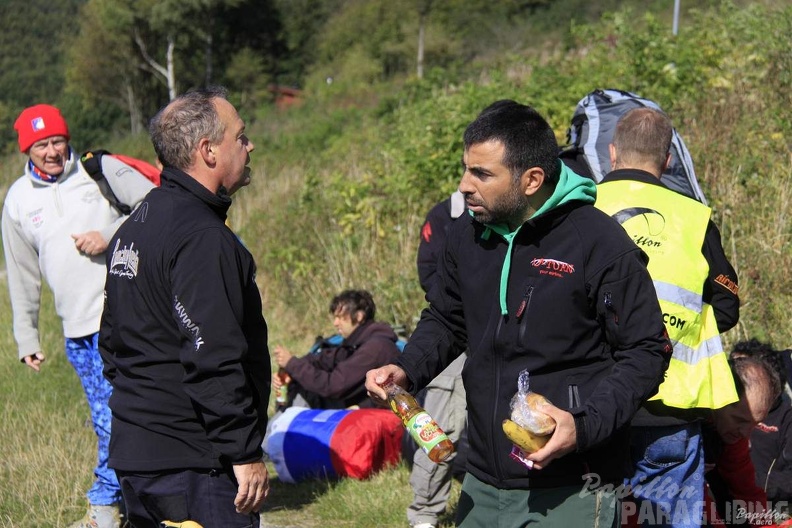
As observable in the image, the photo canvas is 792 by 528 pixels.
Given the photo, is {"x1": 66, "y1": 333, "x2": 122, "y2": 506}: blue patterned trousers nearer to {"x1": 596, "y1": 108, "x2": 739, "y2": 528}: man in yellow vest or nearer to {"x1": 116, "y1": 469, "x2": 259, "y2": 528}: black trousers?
{"x1": 116, "y1": 469, "x2": 259, "y2": 528}: black trousers

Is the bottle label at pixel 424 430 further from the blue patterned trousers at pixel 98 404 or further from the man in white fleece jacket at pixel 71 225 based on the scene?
the man in white fleece jacket at pixel 71 225

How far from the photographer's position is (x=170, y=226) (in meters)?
2.98

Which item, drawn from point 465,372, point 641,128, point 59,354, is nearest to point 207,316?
point 465,372

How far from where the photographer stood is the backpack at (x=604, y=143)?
430cm

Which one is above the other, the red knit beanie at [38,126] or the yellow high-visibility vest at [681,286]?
the red knit beanie at [38,126]

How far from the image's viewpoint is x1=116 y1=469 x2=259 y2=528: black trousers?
9.84 feet

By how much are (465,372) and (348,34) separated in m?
41.1

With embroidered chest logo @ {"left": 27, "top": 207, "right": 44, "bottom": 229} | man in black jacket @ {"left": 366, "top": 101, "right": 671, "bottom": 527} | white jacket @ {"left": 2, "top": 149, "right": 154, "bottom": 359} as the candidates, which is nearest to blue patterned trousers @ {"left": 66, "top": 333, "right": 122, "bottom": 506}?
white jacket @ {"left": 2, "top": 149, "right": 154, "bottom": 359}

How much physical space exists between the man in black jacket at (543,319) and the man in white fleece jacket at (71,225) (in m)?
2.51

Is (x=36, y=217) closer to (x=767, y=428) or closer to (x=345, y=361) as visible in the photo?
(x=345, y=361)

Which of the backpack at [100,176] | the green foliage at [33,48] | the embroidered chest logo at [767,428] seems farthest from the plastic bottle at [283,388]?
the green foliage at [33,48]

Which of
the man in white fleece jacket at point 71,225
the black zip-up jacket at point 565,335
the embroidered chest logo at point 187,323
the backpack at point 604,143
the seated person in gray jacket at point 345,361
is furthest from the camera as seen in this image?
the seated person in gray jacket at point 345,361

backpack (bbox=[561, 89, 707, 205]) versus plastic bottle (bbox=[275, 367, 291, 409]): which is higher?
backpack (bbox=[561, 89, 707, 205])

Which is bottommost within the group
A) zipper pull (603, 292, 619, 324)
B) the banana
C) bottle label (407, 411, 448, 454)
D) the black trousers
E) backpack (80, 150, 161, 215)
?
the black trousers
